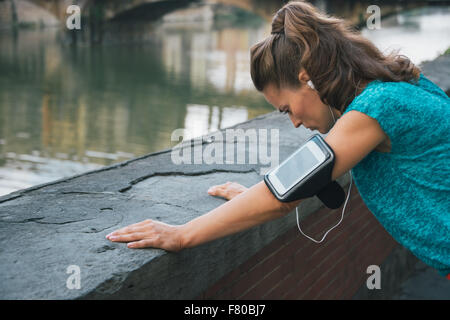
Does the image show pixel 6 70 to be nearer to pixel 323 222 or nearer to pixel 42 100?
pixel 42 100

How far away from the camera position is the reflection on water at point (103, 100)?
7.11 meters

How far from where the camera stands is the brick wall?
6.21ft

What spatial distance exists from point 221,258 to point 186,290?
165 millimetres

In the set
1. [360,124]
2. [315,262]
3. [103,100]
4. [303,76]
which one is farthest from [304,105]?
[103,100]

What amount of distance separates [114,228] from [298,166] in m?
0.61

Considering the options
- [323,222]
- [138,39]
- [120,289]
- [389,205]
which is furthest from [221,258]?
[138,39]

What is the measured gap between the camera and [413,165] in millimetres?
1324

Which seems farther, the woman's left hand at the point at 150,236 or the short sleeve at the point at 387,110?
the woman's left hand at the point at 150,236

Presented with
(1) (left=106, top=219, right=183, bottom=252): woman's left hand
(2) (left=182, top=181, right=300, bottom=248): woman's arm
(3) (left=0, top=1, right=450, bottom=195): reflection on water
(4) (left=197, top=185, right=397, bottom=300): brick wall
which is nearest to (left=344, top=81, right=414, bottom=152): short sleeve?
(2) (left=182, top=181, right=300, bottom=248): woman's arm

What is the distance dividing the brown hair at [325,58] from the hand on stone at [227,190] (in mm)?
630

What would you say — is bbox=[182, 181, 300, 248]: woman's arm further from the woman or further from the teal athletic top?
the teal athletic top

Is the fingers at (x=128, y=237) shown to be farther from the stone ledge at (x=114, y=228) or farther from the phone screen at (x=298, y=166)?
the phone screen at (x=298, y=166)

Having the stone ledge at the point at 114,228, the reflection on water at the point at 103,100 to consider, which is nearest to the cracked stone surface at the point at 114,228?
the stone ledge at the point at 114,228

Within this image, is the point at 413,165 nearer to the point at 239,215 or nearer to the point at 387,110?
the point at 387,110
